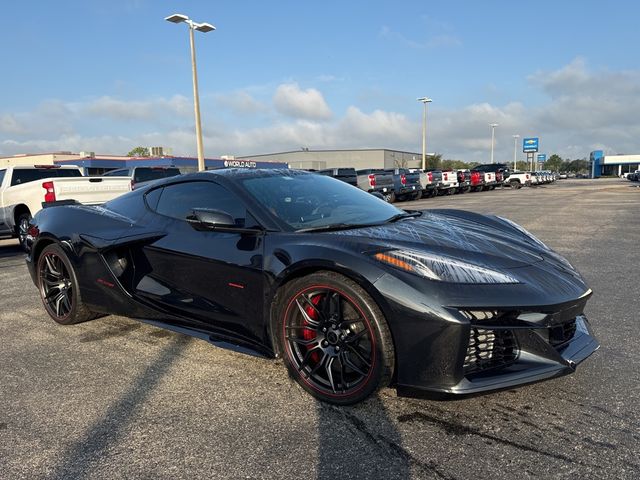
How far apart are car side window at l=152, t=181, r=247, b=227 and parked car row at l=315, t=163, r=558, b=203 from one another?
11.7m

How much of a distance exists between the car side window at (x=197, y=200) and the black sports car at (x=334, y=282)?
1 cm

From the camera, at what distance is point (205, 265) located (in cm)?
324

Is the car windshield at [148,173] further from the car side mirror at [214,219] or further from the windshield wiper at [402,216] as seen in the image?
the car side mirror at [214,219]

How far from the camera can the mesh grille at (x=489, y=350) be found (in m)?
2.42

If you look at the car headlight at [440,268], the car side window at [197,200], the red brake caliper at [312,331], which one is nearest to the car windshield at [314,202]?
the car side window at [197,200]

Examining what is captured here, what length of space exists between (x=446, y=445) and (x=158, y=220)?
2532 millimetres

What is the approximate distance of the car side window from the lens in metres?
3.34

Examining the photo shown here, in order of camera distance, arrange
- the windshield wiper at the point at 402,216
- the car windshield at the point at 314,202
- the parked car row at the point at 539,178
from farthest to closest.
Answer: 1. the parked car row at the point at 539,178
2. the windshield wiper at the point at 402,216
3. the car windshield at the point at 314,202

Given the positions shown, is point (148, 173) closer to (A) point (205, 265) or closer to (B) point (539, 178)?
(A) point (205, 265)

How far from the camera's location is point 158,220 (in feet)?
12.2

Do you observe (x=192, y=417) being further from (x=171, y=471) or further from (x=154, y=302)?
(x=154, y=302)

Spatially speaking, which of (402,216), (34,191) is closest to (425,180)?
(34,191)

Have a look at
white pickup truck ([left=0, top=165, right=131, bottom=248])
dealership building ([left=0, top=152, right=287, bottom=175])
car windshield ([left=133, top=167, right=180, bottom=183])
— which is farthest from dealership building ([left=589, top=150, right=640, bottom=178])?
white pickup truck ([left=0, top=165, right=131, bottom=248])

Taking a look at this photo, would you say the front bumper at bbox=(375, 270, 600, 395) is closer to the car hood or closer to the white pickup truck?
the car hood
